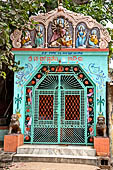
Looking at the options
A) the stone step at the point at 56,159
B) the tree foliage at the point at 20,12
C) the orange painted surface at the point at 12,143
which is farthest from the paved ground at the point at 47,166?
the tree foliage at the point at 20,12

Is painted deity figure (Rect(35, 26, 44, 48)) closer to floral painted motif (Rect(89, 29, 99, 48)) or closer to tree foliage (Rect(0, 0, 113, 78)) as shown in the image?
tree foliage (Rect(0, 0, 113, 78))

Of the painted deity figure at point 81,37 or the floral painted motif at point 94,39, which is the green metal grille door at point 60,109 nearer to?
the painted deity figure at point 81,37

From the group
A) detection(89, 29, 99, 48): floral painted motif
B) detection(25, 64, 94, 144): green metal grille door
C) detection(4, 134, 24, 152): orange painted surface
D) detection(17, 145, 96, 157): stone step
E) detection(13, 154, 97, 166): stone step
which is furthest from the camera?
detection(89, 29, 99, 48): floral painted motif

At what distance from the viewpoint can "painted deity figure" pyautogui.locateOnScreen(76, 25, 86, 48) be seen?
926 cm

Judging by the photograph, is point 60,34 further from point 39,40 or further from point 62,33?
point 39,40

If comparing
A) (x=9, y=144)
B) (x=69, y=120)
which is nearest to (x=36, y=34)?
(x=69, y=120)

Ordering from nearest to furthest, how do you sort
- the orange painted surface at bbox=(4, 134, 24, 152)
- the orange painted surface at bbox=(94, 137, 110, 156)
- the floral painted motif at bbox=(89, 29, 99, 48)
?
the orange painted surface at bbox=(94, 137, 110, 156) < the orange painted surface at bbox=(4, 134, 24, 152) < the floral painted motif at bbox=(89, 29, 99, 48)

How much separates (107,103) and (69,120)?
4.99 feet

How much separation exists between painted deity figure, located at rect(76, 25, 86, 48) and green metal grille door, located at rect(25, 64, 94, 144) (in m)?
0.99

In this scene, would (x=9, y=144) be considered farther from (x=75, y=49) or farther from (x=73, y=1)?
(x=73, y=1)

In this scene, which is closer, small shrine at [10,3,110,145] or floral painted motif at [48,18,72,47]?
small shrine at [10,3,110,145]

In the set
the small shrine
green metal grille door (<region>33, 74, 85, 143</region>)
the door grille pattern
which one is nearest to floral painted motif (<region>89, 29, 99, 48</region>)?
the small shrine

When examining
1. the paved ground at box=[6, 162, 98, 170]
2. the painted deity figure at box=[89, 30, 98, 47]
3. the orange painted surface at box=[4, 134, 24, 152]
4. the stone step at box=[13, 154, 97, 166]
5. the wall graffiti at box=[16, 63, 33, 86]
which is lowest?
the paved ground at box=[6, 162, 98, 170]

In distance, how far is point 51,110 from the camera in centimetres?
934
